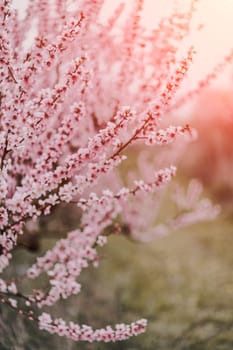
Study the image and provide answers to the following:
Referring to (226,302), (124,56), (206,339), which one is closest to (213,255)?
(226,302)

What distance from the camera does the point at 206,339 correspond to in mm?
2596

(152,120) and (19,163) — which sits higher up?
(19,163)

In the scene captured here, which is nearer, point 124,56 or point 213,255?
point 124,56

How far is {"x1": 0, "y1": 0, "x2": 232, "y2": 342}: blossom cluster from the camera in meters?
1.70

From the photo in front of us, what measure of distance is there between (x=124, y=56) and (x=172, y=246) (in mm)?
1742

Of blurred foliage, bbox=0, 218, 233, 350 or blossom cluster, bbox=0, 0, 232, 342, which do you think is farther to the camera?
blurred foliage, bbox=0, 218, 233, 350

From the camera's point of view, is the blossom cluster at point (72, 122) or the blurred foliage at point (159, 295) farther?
the blurred foliage at point (159, 295)

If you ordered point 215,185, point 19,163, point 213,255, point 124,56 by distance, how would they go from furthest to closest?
1. point 215,185
2. point 213,255
3. point 124,56
4. point 19,163

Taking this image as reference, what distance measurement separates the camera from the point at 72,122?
5.76 feet

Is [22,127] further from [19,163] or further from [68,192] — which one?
[19,163]

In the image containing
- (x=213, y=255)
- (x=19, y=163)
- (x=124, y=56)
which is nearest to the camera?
(x=19, y=163)

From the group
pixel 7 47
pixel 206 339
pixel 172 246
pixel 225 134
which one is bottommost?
pixel 206 339

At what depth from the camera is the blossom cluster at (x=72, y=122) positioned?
1.70 metres

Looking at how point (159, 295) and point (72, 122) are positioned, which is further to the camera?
point (159, 295)
